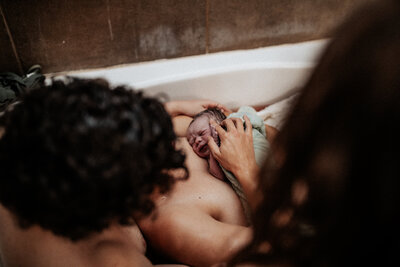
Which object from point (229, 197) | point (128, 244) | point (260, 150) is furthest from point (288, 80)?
point (128, 244)

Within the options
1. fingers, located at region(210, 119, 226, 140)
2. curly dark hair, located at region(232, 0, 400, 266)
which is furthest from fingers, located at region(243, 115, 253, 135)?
curly dark hair, located at region(232, 0, 400, 266)

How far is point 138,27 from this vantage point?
49.4 inches

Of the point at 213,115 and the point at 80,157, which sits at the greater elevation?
the point at 80,157

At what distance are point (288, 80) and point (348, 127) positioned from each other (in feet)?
4.00

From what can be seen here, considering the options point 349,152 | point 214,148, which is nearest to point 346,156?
point 349,152

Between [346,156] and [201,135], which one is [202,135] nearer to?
Result: [201,135]

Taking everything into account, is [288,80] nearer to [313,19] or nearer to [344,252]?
[313,19]

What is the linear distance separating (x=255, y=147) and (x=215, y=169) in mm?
188

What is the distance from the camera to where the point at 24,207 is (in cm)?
49

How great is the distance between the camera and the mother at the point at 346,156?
0.32m

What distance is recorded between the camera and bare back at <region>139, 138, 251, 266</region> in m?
0.75

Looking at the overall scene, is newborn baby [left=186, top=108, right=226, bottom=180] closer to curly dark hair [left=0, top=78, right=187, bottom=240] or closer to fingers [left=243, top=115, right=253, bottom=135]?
fingers [left=243, top=115, right=253, bottom=135]

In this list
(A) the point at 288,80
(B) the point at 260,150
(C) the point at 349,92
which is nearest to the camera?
(C) the point at 349,92

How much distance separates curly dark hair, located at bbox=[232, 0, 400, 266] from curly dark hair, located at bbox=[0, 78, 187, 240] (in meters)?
0.26
